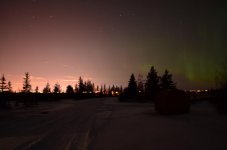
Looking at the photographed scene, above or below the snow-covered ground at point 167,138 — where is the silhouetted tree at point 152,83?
above

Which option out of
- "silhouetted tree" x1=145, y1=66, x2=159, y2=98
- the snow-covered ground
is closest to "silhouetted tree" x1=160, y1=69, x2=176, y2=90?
"silhouetted tree" x1=145, y1=66, x2=159, y2=98

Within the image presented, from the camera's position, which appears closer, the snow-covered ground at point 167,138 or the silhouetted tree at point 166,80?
the snow-covered ground at point 167,138

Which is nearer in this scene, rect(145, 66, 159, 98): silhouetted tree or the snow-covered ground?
the snow-covered ground

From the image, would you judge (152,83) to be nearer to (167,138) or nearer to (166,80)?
(166,80)

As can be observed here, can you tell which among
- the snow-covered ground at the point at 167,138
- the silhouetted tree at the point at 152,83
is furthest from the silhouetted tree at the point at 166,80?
the snow-covered ground at the point at 167,138

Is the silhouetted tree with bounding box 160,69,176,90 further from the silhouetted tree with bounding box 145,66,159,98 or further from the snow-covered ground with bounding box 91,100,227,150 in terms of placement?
the snow-covered ground with bounding box 91,100,227,150

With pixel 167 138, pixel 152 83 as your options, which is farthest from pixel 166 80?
pixel 167 138

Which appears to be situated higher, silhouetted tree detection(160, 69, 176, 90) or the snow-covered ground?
silhouetted tree detection(160, 69, 176, 90)

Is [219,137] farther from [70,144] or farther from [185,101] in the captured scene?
[185,101]

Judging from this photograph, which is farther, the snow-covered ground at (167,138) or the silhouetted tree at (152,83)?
the silhouetted tree at (152,83)

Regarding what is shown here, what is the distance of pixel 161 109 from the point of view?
68.6 ft

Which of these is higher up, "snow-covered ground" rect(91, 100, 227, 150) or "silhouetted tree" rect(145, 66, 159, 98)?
"silhouetted tree" rect(145, 66, 159, 98)

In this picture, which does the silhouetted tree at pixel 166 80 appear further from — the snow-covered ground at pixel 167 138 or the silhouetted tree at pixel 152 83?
the snow-covered ground at pixel 167 138

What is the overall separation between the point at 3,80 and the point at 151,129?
213 feet
